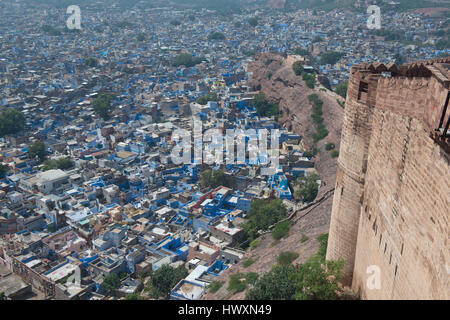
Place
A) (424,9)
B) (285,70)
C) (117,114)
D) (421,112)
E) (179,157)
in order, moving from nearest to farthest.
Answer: (421,112) → (179,157) → (117,114) → (285,70) → (424,9)

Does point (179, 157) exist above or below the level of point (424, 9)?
below

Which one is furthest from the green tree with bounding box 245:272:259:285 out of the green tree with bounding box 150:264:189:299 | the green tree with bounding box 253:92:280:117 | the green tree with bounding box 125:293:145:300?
the green tree with bounding box 253:92:280:117

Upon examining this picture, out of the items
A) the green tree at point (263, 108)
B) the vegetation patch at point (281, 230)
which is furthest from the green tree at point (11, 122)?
the vegetation patch at point (281, 230)

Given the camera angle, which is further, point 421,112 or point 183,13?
point 183,13

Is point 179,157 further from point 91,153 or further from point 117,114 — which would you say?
point 117,114

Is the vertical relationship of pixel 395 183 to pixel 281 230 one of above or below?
above

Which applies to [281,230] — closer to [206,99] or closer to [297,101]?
[297,101]

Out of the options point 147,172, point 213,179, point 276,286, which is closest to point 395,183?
point 276,286
